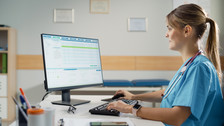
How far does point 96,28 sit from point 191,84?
105 inches

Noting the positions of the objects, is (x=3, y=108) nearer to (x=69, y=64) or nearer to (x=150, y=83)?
(x=150, y=83)

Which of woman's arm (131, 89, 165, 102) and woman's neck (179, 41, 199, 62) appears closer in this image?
woman's neck (179, 41, 199, 62)

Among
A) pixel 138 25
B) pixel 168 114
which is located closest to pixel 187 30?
pixel 168 114

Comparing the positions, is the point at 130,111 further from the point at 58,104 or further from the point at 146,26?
the point at 146,26

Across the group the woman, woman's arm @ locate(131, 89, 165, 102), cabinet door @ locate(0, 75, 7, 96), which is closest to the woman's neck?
the woman

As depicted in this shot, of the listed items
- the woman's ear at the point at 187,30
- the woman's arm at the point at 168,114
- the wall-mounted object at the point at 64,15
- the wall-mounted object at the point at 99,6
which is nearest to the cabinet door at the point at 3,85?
the wall-mounted object at the point at 64,15

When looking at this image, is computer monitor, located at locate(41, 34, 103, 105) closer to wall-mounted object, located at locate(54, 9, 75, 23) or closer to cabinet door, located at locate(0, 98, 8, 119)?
wall-mounted object, located at locate(54, 9, 75, 23)

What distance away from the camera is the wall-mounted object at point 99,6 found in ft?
11.7

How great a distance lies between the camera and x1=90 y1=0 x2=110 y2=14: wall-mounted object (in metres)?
3.55

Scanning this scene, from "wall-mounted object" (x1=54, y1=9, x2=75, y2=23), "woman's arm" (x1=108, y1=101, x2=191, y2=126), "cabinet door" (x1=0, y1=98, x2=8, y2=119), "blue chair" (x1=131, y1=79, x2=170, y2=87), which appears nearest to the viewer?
"woman's arm" (x1=108, y1=101, x2=191, y2=126)

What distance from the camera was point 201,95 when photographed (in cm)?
105

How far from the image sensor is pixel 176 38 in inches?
50.9

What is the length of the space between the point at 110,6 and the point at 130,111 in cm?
273

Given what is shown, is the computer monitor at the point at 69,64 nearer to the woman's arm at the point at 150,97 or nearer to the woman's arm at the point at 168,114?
the woman's arm at the point at 150,97
